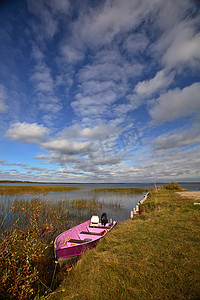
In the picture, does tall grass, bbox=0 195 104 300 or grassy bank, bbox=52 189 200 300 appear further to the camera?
tall grass, bbox=0 195 104 300

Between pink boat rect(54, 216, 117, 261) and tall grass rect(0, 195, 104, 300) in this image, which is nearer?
tall grass rect(0, 195, 104, 300)

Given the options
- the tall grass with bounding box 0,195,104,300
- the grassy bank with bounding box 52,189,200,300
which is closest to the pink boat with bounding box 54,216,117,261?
the tall grass with bounding box 0,195,104,300

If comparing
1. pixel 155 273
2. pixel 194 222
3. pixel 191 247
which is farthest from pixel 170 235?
pixel 155 273

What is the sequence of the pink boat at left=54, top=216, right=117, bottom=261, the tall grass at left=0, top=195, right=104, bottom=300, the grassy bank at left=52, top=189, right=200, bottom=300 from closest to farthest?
the grassy bank at left=52, top=189, right=200, bottom=300 → the tall grass at left=0, top=195, right=104, bottom=300 → the pink boat at left=54, top=216, right=117, bottom=261

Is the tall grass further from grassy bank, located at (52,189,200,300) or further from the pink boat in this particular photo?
grassy bank, located at (52,189,200,300)

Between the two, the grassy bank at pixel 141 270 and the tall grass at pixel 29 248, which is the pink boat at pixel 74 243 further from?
the grassy bank at pixel 141 270

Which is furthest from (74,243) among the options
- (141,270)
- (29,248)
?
(141,270)

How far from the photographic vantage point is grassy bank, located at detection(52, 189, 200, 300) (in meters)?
3.21

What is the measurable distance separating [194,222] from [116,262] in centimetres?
529

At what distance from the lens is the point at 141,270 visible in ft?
12.8

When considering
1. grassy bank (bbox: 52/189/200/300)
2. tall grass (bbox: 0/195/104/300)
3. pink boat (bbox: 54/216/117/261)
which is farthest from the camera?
pink boat (bbox: 54/216/117/261)

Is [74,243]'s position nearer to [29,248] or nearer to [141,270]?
[29,248]

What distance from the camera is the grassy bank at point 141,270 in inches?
126

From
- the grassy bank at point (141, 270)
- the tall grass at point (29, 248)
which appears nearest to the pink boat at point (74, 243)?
the tall grass at point (29, 248)
